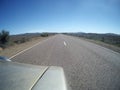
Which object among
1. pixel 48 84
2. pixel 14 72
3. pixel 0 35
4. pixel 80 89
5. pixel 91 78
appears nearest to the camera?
pixel 48 84

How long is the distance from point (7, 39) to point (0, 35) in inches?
80.0

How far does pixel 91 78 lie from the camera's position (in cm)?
420

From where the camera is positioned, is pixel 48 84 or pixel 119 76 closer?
pixel 48 84

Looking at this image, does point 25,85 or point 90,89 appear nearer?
point 25,85

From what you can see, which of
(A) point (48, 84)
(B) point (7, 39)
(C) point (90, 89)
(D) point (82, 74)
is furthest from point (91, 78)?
(B) point (7, 39)

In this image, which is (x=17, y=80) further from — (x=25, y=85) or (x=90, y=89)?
(x=90, y=89)

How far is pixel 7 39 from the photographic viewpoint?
3108cm

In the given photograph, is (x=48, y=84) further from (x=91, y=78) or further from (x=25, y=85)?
(x=91, y=78)

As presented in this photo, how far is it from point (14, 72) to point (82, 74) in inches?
127

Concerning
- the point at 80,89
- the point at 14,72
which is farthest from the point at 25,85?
the point at 80,89

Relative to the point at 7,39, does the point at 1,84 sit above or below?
above

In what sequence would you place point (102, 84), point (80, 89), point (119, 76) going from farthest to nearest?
1. point (119, 76)
2. point (102, 84)
3. point (80, 89)

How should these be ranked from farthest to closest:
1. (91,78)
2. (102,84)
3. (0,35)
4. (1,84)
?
1. (0,35)
2. (91,78)
3. (102,84)
4. (1,84)

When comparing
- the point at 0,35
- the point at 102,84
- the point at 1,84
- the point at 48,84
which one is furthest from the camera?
the point at 0,35
